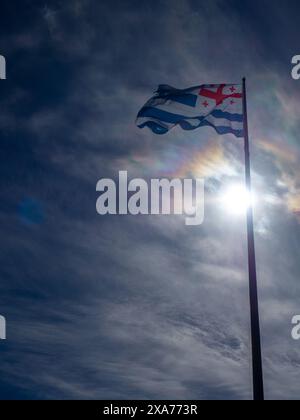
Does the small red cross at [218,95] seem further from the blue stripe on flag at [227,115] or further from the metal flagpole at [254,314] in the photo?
the metal flagpole at [254,314]

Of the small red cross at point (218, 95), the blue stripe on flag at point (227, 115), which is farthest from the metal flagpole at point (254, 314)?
the small red cross at point (218, 95)

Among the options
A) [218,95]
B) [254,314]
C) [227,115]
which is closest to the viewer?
[254,314]

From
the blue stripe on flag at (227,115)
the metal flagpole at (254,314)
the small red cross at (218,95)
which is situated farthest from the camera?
the small red cross at (218,95)

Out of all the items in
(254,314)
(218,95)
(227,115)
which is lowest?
(254,314)

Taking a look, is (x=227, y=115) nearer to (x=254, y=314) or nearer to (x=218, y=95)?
(x=218, y=95)

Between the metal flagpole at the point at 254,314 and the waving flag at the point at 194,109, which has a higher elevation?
the waving flag at the point at 194,109

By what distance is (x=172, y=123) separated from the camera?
23.4m

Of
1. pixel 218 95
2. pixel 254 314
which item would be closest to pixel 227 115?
pixel 218 95

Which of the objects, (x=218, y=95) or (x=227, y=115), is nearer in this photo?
(x=227, y=115)

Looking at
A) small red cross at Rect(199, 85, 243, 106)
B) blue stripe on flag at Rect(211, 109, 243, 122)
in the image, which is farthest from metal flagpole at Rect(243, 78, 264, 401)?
small red cross at Rect(199, 85, 243, 106)
